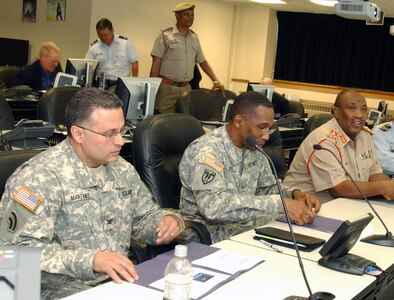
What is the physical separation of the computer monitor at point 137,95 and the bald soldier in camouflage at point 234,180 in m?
1.80

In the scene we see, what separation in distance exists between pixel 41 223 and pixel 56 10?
8.41 metres


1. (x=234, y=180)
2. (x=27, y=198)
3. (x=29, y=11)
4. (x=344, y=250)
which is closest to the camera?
(x=27, y=198)

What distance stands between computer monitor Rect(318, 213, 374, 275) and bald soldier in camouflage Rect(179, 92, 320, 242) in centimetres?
49

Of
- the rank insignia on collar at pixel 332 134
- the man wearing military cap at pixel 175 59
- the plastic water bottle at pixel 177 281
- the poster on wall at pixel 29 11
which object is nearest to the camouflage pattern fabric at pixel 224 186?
the rank insignia on collar at pixel 332 134

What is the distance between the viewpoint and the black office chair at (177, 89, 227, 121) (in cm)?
584

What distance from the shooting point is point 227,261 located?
2.20m

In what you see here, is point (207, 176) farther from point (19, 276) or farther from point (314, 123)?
point (314, 123)

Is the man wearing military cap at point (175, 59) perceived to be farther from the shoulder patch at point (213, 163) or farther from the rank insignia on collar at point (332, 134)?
the shoulder patch at point (213, 163)

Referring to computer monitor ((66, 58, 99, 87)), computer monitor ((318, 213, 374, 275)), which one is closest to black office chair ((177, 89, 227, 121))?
computer monitor ((66, 58, 99, 87))

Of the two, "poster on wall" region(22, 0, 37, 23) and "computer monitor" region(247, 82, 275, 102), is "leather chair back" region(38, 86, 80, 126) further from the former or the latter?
"poster on wall" region(22, 0, 37, 23)

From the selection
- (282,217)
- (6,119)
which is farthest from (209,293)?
(6,119)

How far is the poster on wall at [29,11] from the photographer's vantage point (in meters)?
10.3

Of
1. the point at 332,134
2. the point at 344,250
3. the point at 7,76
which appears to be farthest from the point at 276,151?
the point at 7,76

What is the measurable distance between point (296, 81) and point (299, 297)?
11097mm
